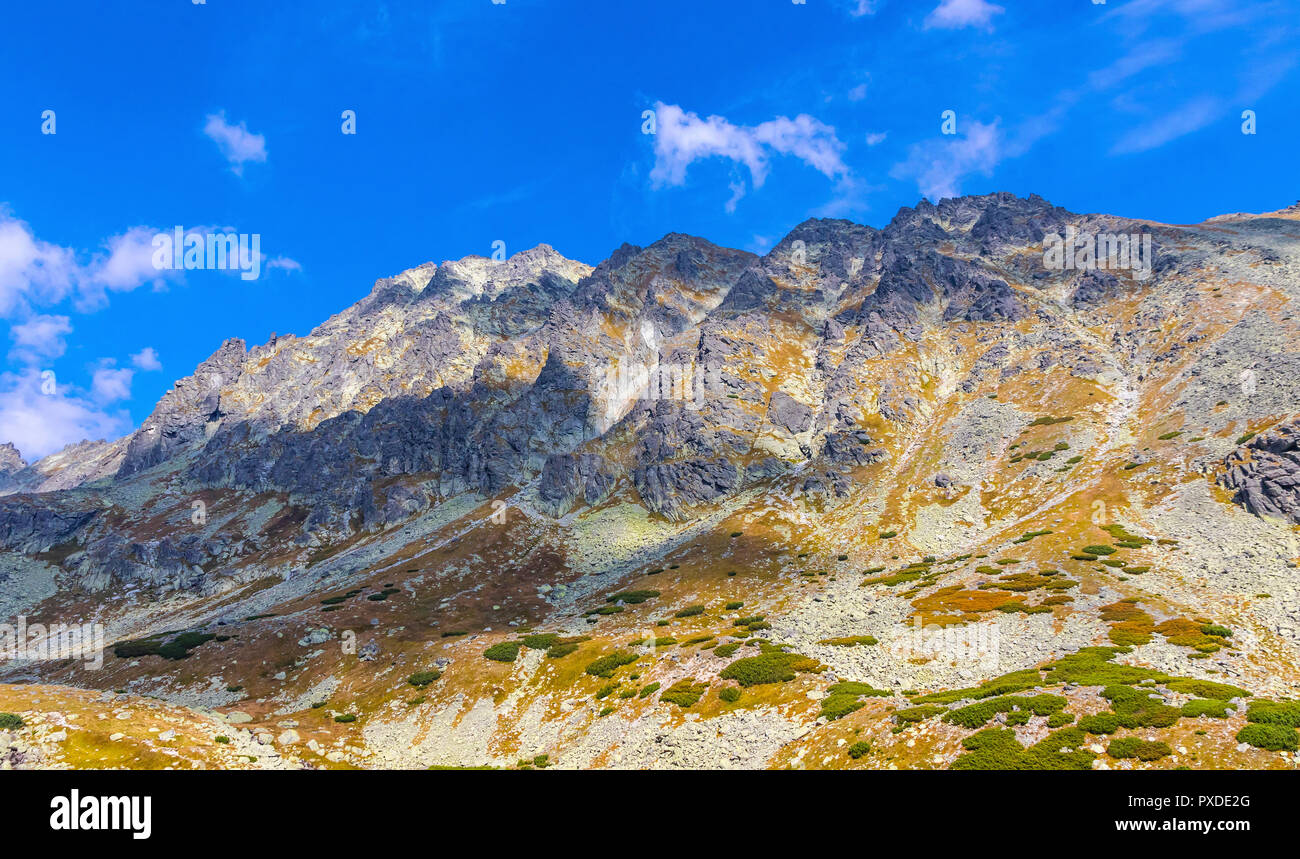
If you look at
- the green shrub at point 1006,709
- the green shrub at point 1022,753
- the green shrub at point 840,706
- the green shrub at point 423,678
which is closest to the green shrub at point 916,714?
the green shrub at point 1006,709

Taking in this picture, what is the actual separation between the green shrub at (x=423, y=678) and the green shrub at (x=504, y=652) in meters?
4.61

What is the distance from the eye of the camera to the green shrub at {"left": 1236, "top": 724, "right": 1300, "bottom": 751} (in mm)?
17781

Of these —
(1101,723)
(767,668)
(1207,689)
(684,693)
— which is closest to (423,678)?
(684,693)

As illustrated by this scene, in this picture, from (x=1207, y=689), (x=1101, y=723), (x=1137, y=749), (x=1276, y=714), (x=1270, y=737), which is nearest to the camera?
(x=1270, y=737)

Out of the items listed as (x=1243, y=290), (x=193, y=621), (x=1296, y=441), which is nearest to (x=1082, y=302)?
(x=1243, y=290)

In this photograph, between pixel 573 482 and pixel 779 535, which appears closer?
pixel 779 535

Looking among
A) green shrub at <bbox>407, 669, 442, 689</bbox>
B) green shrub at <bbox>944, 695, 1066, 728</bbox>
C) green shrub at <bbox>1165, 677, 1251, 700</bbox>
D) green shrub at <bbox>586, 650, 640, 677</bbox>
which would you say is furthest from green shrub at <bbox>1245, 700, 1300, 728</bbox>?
green shrub at <bbox>407, 669, 442, 689</bbox>

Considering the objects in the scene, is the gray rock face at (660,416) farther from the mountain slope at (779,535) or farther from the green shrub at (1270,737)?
the green shrub at (1270,737)

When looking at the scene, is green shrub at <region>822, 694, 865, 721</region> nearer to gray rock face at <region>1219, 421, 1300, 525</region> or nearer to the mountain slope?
the mountain slope

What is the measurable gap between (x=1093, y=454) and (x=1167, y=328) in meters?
52.6

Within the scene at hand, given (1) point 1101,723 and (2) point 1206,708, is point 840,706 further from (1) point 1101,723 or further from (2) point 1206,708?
(2) point 1206,708

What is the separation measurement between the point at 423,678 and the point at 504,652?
23.6 feet

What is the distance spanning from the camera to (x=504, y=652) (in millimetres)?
52594

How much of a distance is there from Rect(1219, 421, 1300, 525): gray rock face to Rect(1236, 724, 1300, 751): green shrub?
52052 mm
